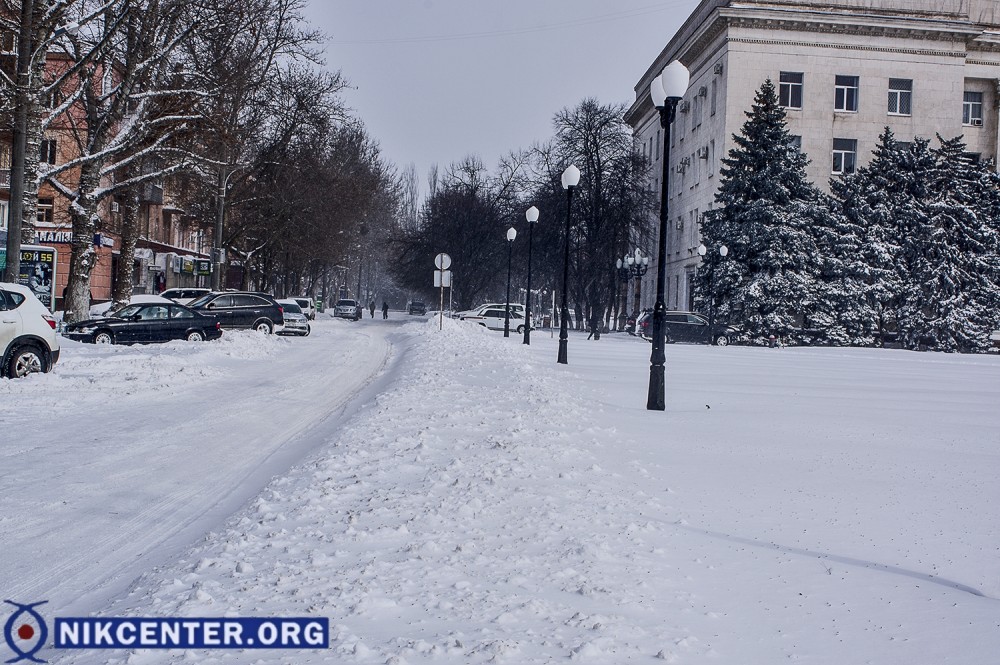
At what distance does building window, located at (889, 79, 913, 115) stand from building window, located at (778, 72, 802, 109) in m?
5.76

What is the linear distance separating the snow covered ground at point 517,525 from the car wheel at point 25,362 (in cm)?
137

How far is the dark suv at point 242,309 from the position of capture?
33625 mm

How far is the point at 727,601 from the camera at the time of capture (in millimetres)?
4738

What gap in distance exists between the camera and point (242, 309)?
113 feet

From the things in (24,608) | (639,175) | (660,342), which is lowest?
(24,608)

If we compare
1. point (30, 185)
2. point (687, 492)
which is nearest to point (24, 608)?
point (687, 492)

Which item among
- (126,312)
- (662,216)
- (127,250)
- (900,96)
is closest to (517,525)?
(662,216)

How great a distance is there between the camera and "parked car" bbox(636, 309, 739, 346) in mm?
45875

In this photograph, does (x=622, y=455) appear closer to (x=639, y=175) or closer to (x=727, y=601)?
(x=727, y=601)

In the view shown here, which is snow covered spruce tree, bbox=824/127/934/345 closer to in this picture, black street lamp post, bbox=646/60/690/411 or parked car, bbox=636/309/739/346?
parked car, bbox=636/309/739/346

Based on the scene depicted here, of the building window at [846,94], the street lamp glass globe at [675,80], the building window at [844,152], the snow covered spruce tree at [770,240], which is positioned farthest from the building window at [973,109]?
the street lamp glass globe at [675,80]

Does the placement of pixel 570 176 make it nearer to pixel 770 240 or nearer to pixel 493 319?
pixel 770 240

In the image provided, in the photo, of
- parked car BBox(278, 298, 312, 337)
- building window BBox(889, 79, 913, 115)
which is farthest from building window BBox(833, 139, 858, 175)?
parked car BBox(278, 298, 312, 337)

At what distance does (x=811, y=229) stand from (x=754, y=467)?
134 feet
